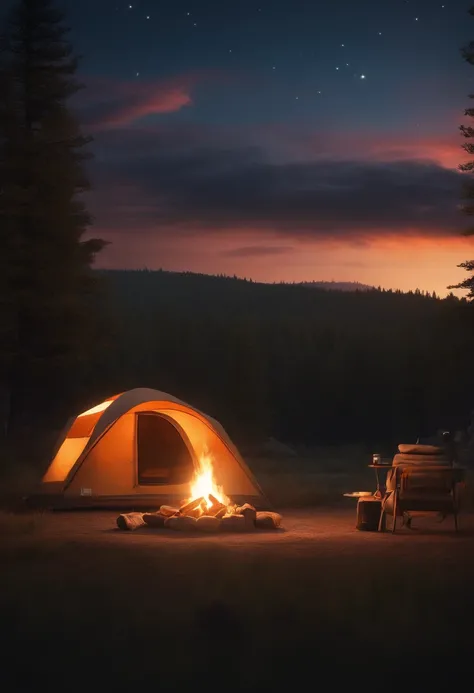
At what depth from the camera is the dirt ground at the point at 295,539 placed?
33.7ft

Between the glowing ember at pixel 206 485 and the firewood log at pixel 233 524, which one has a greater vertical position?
the glowing ember at pixel 206 485

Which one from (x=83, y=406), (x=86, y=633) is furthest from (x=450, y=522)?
(x=83, y=406)

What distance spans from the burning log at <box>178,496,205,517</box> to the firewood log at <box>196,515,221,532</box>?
520 mm

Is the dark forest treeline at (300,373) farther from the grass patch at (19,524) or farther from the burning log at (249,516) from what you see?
the burning log at (249,516)

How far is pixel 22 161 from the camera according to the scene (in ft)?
73.9

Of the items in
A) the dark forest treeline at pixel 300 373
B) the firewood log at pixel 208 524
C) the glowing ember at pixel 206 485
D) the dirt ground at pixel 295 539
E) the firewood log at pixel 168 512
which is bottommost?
the dirt ground at pixel 295 539

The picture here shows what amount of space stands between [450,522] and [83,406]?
1528cm

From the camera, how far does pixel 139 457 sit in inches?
612

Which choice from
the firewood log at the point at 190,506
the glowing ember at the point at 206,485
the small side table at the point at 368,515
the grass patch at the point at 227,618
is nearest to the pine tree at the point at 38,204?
the glowing ember at the point at 206,485

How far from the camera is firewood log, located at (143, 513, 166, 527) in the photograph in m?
12.7

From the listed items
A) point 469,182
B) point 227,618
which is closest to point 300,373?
point 469,182

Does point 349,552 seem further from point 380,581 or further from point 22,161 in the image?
point 22,161

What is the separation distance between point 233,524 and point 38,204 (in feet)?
41.3

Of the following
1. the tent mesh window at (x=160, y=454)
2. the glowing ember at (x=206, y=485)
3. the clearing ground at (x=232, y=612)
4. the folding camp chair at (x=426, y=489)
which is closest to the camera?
the clearing ground at (x=232, y=612)
